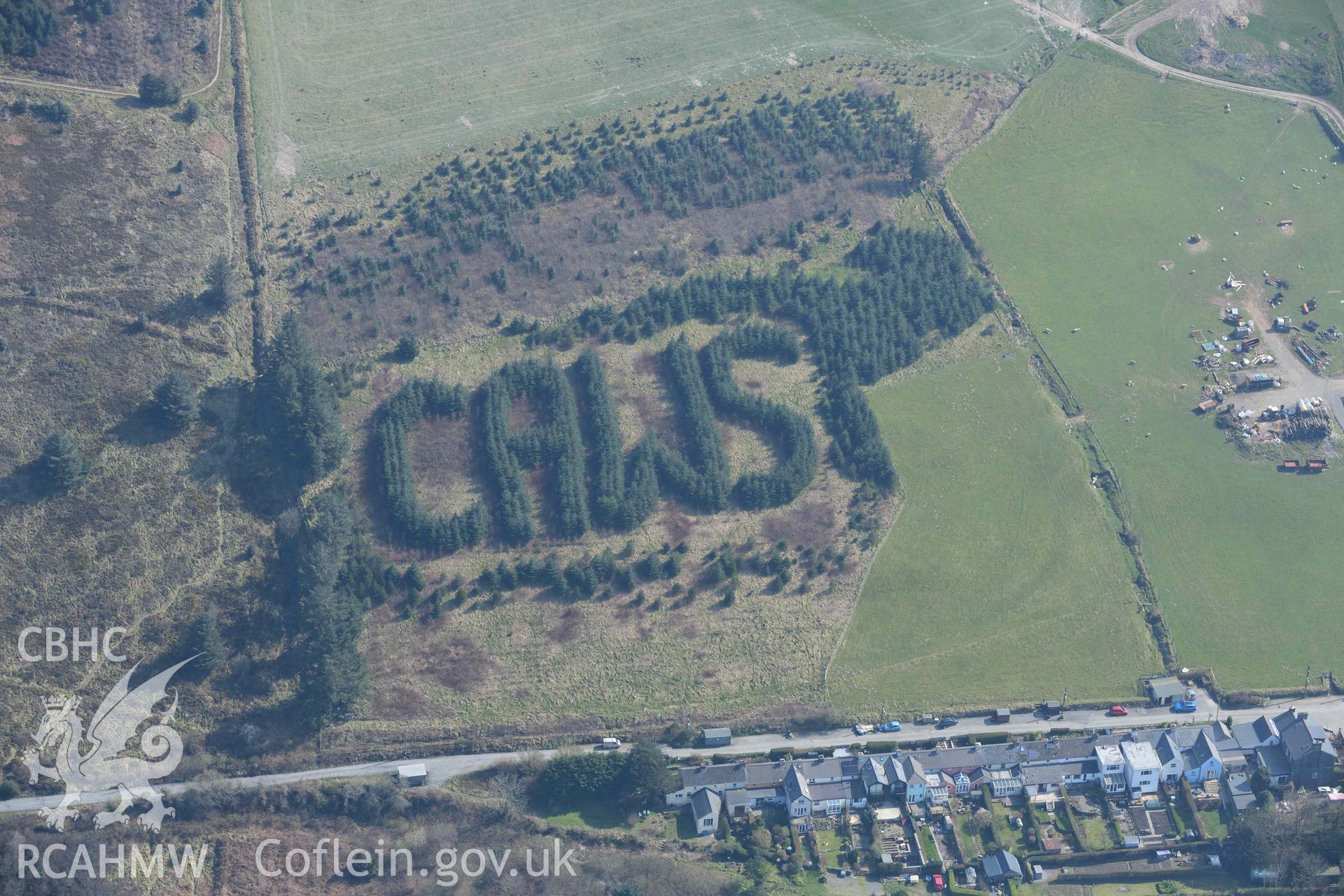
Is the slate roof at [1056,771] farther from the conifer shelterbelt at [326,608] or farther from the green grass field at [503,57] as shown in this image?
the green grass field at [503,57]

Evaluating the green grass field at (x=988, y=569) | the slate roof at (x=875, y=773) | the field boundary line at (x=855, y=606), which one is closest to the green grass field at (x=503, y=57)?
the green grass field at (x=988, y=569)

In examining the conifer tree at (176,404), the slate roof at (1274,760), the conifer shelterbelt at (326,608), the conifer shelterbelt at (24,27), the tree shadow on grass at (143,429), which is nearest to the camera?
the conifer shelterbelt at (326,608)

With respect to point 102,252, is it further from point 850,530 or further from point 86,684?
point 850,530

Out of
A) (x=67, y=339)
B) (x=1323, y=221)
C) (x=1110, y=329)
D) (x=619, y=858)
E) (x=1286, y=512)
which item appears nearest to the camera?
(x=619, y=858)

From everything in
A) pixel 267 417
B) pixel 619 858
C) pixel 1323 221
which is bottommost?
pixel 619 858

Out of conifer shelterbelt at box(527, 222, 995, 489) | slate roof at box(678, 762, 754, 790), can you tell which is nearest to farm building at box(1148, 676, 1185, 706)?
conifer shelterbelt at box(527, 222, 995, 489)

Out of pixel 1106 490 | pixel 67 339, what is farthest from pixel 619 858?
pixel 67 339

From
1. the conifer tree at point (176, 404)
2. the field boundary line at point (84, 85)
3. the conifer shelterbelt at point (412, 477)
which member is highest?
the field boundary line at point (84, 85)
